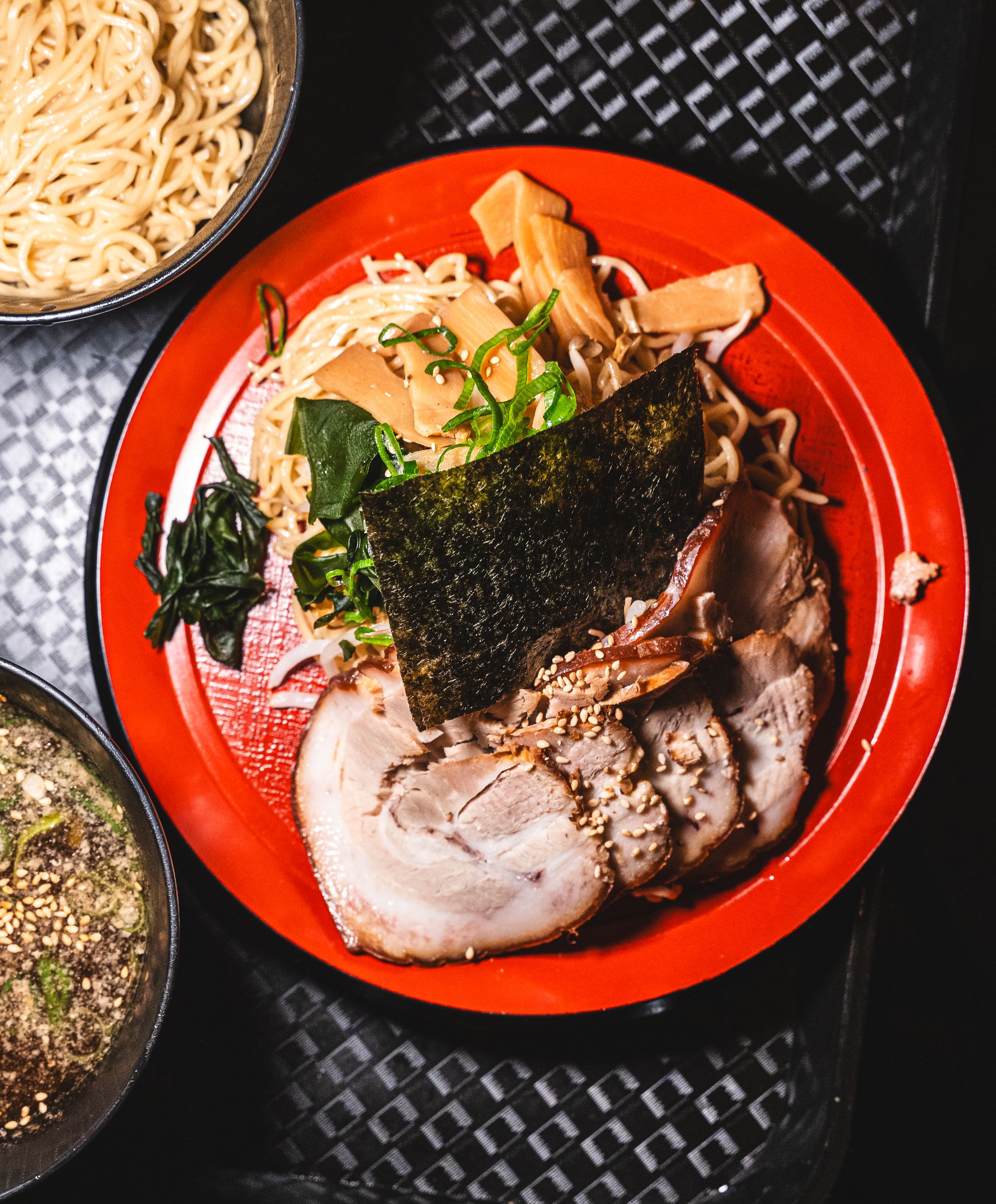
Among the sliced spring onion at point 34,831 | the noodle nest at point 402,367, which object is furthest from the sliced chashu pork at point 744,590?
the sliced spring onion at point 34,831

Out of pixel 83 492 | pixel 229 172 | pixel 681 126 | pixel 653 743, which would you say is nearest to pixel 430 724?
pixel 653 743

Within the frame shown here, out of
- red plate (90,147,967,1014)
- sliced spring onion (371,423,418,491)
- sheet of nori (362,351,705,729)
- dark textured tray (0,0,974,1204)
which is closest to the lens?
sheet of nori (362,351,705,729)

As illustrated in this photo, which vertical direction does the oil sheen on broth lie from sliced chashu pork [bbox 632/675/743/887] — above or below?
above

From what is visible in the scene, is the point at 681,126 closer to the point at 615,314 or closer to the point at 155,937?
the point at 615,314

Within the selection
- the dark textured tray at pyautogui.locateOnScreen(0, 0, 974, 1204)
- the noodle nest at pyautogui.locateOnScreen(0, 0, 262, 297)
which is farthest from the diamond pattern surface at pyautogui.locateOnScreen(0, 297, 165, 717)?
the noodle nest at pyautogui.locateOnScreen(0, 0, 262, 297)

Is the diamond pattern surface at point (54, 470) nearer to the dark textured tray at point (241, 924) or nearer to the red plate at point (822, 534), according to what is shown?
the dark textured tray at point (241, 924)

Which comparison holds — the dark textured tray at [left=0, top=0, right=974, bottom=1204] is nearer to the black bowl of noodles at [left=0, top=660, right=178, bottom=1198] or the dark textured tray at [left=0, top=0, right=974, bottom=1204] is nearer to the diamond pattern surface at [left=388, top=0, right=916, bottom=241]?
the diamond pattern surface at [left=388, top=0, right=916, bottom=241]

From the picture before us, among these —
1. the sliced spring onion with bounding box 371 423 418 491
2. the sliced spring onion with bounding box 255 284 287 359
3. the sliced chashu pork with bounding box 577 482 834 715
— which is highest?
the sliced spring onion with bounding box 255 284 287 359
